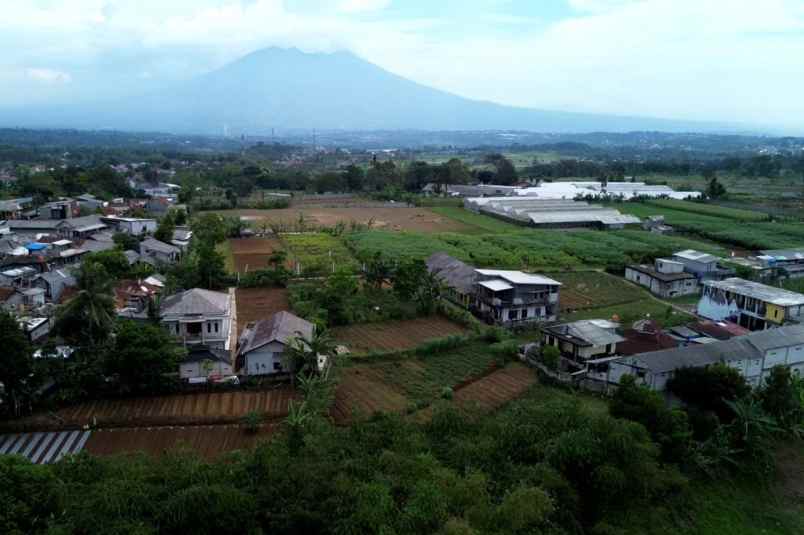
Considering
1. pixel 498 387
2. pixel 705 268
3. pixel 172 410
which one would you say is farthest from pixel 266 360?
pixel 705 268

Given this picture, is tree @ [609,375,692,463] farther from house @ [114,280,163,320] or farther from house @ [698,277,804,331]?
house @ [114,280,163,320]

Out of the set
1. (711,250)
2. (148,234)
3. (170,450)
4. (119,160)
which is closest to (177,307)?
(170,450)

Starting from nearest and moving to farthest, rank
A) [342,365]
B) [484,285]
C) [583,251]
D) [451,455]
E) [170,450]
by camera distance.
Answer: [451,455], [170,450], [342,365], [484,285], [583,251]

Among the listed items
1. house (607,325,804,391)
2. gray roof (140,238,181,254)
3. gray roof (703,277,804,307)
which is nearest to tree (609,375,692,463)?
house (607,325,804,391)

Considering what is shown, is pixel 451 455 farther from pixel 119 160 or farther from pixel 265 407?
pixel 119 160

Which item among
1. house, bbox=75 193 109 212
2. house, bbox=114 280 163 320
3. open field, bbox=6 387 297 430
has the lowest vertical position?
open field, bbox=6 387 297 430
